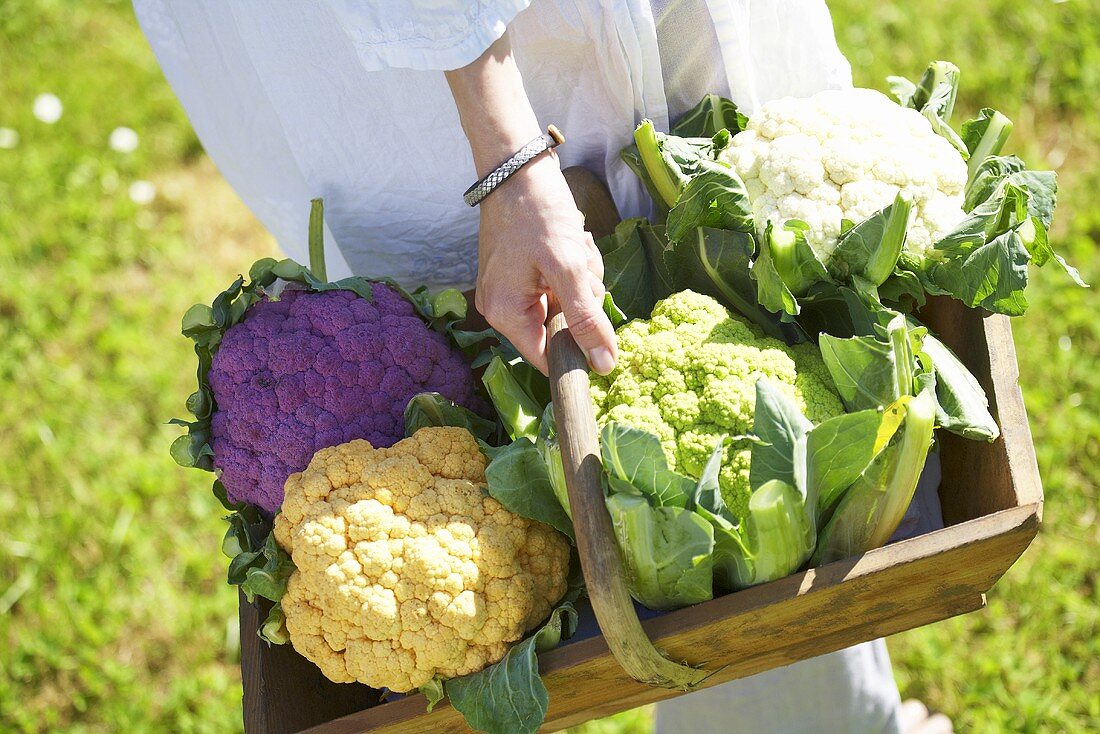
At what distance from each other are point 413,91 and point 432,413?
0.47m

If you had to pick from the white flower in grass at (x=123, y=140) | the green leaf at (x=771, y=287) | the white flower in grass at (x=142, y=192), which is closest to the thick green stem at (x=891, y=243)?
the green leaf at (x=771, y=287)

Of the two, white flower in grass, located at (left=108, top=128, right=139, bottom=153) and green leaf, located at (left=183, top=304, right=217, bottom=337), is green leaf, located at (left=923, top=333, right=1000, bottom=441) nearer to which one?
green leaf, located at (left=183, top=304, right=217, bottom=337)

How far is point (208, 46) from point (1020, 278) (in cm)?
120

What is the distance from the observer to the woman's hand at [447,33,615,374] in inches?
45.8

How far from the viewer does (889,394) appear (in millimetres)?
1104

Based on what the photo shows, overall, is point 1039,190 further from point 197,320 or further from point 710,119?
point 197,320

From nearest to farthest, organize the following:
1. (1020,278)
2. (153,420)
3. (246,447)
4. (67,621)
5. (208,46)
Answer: (1020,278)
(246,447)
(208,46)
(67,621)
(153,420)

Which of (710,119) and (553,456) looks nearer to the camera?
(553,456)

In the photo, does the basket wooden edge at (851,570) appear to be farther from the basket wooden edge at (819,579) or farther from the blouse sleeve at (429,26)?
the blouse sleeve at (429,26)

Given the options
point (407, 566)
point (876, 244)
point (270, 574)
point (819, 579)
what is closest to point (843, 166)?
point (876, 244)

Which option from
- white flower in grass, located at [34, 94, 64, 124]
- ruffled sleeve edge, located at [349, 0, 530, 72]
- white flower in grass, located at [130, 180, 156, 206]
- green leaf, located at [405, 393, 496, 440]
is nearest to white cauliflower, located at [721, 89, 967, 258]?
ruffled sleeve edge, located at [349, 0, 530, 72]

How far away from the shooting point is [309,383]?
133 cm

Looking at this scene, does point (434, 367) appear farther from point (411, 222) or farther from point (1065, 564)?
point (1065, 564)

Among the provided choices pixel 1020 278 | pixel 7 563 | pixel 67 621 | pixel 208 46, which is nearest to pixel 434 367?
pixel 208 46
